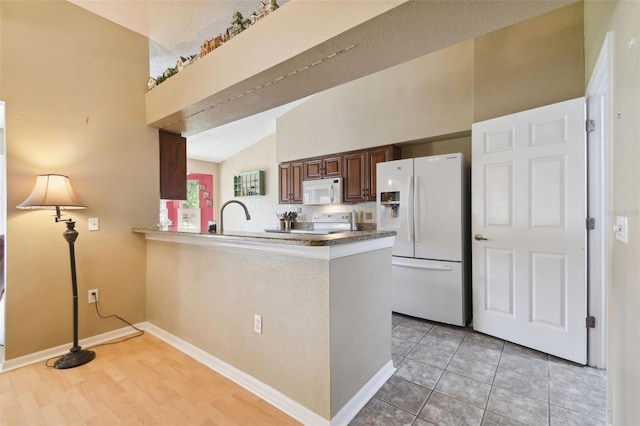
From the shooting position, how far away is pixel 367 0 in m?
1.27

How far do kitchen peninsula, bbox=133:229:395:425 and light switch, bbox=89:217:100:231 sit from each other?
938 mm

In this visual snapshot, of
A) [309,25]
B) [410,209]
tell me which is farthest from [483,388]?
[309,25]

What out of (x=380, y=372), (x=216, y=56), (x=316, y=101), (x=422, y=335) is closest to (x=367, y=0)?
(x=216, y=56)

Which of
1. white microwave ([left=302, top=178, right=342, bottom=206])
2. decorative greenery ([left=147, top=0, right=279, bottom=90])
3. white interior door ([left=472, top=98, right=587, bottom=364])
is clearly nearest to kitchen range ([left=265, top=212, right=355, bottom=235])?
white microwave ([left=302, top=178, right=342, bottom=206])

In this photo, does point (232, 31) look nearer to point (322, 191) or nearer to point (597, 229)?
point (322, 191)

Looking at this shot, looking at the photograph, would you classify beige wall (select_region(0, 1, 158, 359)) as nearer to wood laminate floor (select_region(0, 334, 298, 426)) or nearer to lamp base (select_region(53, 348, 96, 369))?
lamp base (select_region(53, 348, 96, 369))

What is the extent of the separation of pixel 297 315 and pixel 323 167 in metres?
3.05

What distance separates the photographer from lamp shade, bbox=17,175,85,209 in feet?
6.52

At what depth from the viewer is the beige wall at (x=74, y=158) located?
2.13m

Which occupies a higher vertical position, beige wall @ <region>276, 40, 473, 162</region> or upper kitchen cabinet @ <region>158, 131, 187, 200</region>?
beige wall @ <region>276, 40, 473, 162</region>

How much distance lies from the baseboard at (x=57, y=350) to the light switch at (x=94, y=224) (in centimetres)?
98

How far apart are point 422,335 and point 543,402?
1.05 m

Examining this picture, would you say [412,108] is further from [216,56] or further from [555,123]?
[216,56]

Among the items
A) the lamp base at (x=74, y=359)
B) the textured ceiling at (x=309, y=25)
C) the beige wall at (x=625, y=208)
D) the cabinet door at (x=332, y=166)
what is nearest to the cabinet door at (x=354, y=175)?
the cabinet door at (x=332, y=166)
